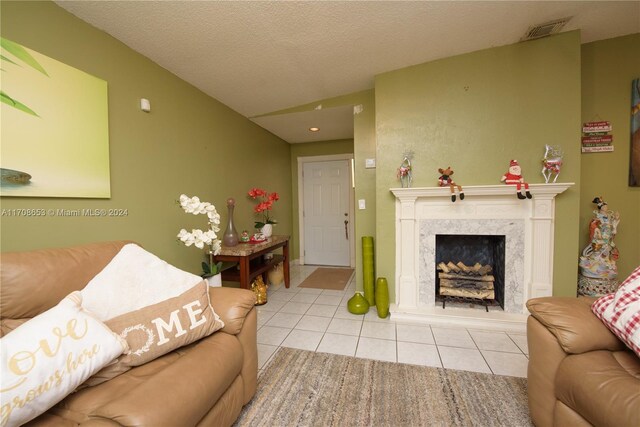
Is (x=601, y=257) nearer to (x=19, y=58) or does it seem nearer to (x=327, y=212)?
(x=327, y=212)

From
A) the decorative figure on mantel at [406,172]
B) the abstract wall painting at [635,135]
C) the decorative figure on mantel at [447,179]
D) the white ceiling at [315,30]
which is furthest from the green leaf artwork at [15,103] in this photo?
the abstract wall painting at [635,135]

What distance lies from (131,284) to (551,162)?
3.05 metres

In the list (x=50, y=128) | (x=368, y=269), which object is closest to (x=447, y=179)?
(x=368, y=269)

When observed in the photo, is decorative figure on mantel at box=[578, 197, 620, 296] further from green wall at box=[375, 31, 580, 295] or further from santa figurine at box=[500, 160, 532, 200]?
santa figurine at box=[500, 160, 532, 200]

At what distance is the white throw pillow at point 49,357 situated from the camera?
2.29 feet

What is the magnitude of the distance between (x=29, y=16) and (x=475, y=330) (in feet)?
12.2

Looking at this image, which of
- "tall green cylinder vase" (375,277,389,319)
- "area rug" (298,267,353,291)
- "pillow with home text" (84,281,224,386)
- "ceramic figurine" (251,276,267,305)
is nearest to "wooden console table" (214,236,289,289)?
"ceramic figurine" (251,276,267,305)

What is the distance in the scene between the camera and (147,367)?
3.43 feet

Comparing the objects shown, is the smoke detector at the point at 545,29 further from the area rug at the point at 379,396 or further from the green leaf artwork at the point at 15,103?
the green leaf artwork at the point at 15,103

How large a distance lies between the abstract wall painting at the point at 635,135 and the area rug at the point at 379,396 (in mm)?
2189

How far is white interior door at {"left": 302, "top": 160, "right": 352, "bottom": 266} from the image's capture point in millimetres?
4434

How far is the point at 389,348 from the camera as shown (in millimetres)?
1942

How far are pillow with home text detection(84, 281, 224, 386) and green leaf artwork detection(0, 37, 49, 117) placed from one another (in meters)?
1.22

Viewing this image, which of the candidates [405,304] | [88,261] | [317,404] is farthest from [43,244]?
[405,304]
